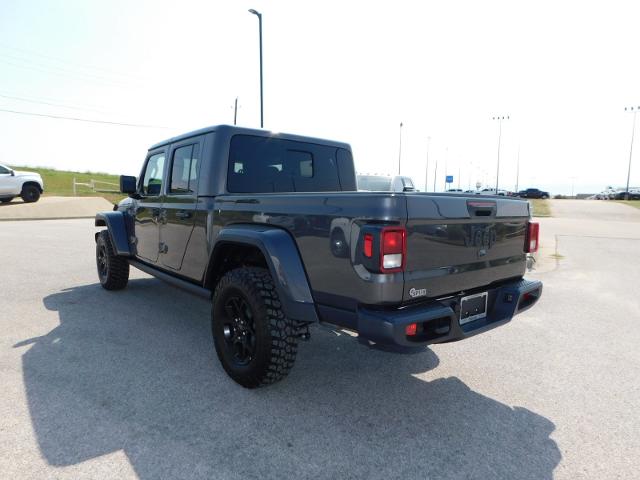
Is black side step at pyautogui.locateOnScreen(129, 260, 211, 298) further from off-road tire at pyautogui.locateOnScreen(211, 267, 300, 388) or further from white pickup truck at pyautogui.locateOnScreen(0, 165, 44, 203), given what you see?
white pickup truck at pyautogui.locateOnScreen(0, 165, 44, 203)

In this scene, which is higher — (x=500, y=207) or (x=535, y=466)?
(x=500, y=207)

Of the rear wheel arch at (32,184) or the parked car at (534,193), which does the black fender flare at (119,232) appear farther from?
the parked car at (534,193)

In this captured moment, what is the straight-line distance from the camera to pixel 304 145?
4.39m

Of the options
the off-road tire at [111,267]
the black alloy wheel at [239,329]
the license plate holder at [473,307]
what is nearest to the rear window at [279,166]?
the black alloy wheel at [239,329]

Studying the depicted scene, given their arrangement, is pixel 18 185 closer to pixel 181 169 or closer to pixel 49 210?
pixel 49 210

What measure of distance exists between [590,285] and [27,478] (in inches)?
301

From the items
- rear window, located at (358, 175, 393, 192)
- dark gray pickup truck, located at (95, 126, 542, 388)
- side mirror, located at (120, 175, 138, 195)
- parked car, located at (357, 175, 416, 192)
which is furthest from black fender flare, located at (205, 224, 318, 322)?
rear window, located at (358, 175, 393, 192)

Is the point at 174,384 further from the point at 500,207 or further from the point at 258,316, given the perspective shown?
the point at 500,207

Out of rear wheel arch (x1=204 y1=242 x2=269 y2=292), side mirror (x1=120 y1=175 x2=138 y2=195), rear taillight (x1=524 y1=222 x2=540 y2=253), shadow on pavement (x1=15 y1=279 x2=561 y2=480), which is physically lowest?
shadow on pavement (x1=15 y1=279 x2=561 y2=480)

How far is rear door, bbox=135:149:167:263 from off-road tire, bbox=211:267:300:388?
1.81 metres

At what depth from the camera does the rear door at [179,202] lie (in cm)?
401

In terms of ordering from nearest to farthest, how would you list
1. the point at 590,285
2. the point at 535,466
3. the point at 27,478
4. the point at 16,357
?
the point at 27,478 < the point at 535,466 < the point at 16,357 < the point at 590,285

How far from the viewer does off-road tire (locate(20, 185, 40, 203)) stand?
21188 mm

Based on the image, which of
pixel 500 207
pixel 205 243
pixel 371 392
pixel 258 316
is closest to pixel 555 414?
pixel 371 392
